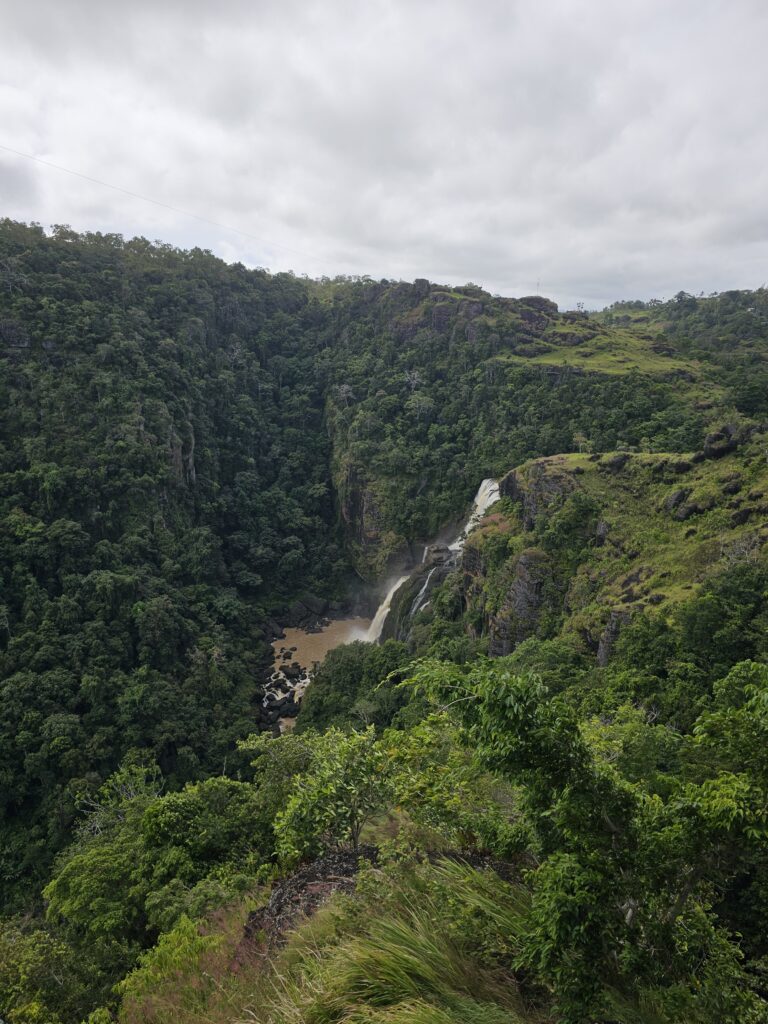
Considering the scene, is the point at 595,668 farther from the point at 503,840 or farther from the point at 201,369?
the point at 201,369

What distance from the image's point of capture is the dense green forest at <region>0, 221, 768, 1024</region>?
14.2 ft

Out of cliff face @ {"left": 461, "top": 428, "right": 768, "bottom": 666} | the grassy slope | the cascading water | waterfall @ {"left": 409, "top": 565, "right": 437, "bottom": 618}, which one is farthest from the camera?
the cascading water

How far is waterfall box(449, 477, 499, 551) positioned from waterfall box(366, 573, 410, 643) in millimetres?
5108

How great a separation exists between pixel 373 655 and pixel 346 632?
13425 mm

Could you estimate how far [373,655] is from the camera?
2911 cm

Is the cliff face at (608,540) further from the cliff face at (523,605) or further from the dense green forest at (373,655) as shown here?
the dense green forest at (373,655)

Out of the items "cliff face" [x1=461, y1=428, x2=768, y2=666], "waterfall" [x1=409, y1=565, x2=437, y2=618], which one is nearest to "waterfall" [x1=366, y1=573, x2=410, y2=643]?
"waterfall" [x1=409, y1=565, x2=437, y2=618]

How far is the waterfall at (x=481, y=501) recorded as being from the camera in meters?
Answer: 36.2

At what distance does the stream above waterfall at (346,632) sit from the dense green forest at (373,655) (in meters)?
1.20

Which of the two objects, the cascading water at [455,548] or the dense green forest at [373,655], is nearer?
the dense green forest at [373,655]

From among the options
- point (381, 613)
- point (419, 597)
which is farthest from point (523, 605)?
point (381, 613)

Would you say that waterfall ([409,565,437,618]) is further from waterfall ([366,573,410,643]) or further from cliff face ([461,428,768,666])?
cliff face ([461,428,768,666])

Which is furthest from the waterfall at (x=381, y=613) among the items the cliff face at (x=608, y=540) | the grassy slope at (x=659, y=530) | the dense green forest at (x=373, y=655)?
the grassy slope at (x=659, y=530)

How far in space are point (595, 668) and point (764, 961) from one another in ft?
44.3
